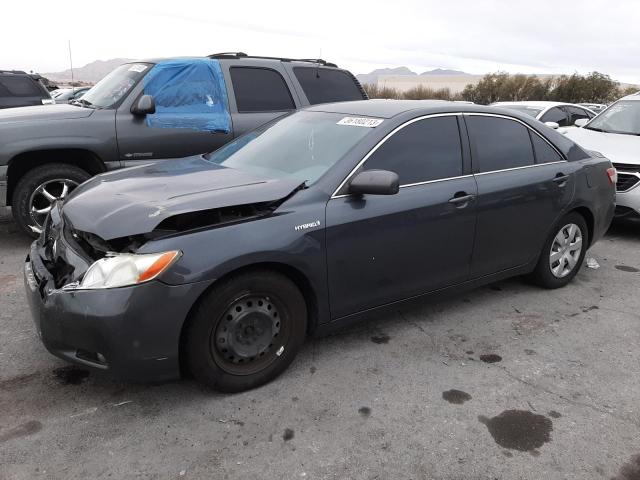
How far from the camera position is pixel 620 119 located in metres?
7.61

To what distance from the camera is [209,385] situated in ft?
9.53

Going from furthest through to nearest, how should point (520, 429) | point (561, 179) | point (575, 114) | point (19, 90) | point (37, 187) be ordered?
point (19, 90)
point (575, 114)
point (37, 187)
point (561, 179)
point (520, 429)

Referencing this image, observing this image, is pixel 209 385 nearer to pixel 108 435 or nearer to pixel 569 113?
pixel 108 435

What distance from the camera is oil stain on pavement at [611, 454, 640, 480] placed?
2.47 metres

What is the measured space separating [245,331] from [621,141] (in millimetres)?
6123

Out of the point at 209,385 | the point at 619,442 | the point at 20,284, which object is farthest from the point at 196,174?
the point at 619,442

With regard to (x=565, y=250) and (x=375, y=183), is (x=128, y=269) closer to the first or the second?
(x=375, y=183)

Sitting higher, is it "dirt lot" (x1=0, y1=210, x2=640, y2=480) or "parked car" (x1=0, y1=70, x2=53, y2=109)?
"parked car" (x1=0, y1=70, x2=53, y2=109)

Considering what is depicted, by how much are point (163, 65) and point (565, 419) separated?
5166 mm

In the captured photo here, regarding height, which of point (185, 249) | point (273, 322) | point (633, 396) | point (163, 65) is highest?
point (163, 65)

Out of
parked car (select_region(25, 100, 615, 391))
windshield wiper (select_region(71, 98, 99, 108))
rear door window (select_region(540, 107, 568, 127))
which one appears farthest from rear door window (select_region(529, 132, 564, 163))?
rear door window (select_region(540, 107, 568, 127))

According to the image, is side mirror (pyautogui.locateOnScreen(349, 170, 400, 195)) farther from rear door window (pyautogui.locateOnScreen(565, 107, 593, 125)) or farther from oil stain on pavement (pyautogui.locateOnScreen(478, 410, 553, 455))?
rear door window (pyautogui.locateOnScreen(565, 107, 593, 125))

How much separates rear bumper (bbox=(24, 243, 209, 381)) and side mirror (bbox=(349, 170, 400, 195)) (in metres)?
1.07

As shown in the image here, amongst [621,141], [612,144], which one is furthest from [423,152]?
[621,141]
